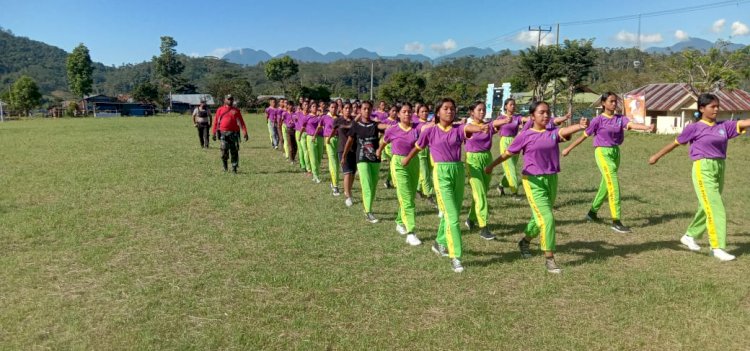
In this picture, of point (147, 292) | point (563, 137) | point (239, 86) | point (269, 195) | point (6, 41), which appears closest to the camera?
point (147, 292)

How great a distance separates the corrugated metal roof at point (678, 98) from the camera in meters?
37.7

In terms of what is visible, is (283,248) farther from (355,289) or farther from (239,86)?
(239,86)

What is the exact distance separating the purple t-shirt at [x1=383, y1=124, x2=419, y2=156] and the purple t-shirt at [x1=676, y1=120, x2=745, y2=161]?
3631 mm

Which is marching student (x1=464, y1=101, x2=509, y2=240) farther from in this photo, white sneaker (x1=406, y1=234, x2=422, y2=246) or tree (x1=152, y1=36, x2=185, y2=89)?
tree (x1=152, y1=36, x2=185, y2=89)

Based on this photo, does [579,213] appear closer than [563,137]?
No

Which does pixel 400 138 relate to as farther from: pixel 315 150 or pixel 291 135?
pixel 291 135

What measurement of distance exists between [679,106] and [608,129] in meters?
36.3

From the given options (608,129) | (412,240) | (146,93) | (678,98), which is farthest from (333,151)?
(146,93)

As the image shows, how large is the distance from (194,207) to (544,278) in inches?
252

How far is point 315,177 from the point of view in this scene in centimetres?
1180

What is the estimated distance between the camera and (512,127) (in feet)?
30.1

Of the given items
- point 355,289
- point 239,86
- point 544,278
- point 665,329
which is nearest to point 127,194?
point 355,289

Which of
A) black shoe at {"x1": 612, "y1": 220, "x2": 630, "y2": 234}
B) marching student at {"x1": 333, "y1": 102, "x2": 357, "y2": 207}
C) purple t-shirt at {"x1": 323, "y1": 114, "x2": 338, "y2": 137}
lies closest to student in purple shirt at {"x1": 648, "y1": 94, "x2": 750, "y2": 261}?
black shoe at {"x1": 612, "y1": 220, "x2": 630, "y2": 234}

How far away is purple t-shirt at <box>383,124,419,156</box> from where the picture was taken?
7.35m
